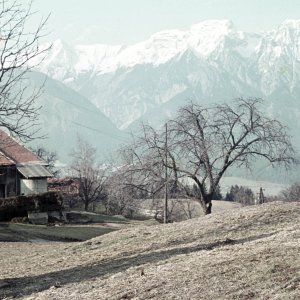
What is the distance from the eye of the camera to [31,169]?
55.6m

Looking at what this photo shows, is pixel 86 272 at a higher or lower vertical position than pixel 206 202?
lower

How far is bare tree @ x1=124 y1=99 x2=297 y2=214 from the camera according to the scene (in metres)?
32.8

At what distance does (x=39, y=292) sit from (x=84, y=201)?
76650mm

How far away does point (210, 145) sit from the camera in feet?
107

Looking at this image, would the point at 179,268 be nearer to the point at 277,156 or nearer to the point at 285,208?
the point at 285,208

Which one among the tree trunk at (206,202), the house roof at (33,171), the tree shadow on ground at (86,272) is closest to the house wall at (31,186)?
the house roof at (33,171)

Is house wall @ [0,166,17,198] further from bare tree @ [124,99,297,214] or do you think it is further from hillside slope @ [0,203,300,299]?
hillside slope @ [0,203,300,299]

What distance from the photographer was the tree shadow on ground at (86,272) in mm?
11875

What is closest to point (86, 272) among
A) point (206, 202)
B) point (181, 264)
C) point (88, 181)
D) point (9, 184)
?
point (181, 264)

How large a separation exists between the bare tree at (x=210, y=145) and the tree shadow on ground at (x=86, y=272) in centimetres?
1850

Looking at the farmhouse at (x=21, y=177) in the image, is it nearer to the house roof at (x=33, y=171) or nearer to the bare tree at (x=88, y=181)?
the house roof at (x=33, y=171)

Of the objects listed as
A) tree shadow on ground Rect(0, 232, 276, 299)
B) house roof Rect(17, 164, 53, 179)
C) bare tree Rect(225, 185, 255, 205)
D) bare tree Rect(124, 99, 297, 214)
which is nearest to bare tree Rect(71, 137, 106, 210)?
house roof Rect(17, 164, 53, 179)

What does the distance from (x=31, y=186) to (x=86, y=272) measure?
142 feet

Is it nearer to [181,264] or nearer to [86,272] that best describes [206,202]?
[86,272]
